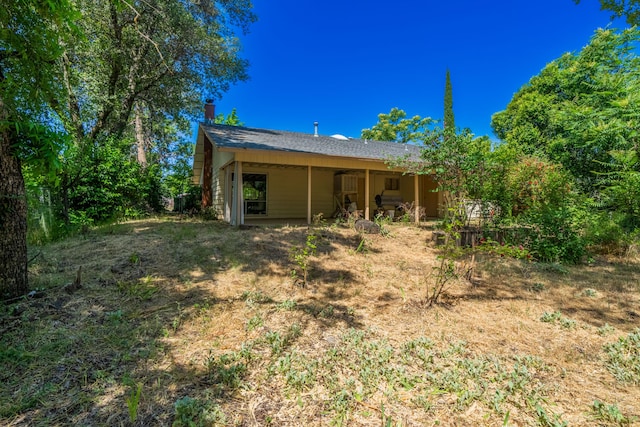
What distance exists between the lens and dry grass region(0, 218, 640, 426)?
2.06 meters

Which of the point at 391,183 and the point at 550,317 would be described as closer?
the point at 550,317

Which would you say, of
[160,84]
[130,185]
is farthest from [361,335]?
[160,84]

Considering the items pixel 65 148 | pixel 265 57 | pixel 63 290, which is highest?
pixel 265 57

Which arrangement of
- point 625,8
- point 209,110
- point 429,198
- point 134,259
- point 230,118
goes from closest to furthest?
point 134,259
point 625,8
point 209,110
point 429,198
point 230,118

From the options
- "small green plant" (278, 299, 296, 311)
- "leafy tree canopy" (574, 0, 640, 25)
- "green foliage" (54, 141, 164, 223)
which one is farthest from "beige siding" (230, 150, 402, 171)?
"leafy tree canopy" (574, 0, 640, 25)

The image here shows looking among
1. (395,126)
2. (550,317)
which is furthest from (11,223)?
(395,126)

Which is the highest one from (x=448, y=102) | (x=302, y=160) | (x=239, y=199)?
(x=448, y=102)

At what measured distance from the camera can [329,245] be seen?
6590 mm

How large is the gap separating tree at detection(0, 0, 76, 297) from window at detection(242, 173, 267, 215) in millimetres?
8432

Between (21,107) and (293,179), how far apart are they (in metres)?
9.54

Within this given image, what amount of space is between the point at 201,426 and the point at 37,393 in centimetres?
132

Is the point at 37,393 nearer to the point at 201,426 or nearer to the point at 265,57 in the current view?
the point at 201,426

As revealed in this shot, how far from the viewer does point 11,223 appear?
10.7 feet

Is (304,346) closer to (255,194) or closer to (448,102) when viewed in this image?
(255,194)
